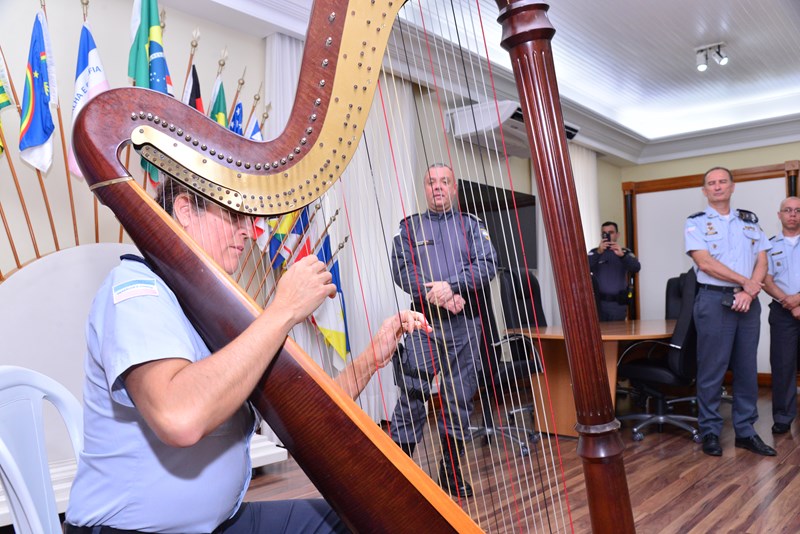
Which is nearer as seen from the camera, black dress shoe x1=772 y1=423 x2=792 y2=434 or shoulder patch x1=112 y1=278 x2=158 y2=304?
shoulder patch x1=112 y1=278 x2=158 y2=304

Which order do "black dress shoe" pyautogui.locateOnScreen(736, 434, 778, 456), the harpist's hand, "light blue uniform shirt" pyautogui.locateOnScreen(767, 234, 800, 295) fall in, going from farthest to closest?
"light blue uniform shirt" pyautogui.locateOnScreen(767, 234, 800, 295) < "black dress shoe" pyautogui.locateOnScreen(736, 434, 778, 456) < the harpist's hand

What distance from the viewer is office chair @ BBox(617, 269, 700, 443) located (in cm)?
353

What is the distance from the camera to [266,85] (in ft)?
11.8

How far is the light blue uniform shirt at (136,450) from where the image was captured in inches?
33.5

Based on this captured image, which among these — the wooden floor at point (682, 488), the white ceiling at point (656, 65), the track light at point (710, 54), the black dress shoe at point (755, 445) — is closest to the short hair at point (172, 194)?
the wooden floor at point (682, 488)

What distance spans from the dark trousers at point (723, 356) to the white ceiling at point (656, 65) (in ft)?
5.86

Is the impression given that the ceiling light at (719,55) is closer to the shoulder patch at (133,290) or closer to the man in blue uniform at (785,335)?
the man in blue uniform at (785,335)

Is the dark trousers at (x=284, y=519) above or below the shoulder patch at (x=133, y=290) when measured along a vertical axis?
below

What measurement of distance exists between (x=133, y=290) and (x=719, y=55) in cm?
537

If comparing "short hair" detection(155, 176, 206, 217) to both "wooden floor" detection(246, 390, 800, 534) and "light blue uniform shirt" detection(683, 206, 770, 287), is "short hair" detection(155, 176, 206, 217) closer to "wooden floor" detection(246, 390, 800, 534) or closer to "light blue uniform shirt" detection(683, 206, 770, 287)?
"wooden floor" detection(246, 390, 800, 534)

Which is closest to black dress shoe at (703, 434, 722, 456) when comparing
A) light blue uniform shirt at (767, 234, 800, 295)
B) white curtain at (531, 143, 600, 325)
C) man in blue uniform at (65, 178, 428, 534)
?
light blue uniform shirt at (767, 234, 800, 295)

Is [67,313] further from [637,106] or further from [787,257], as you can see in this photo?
[637,106]

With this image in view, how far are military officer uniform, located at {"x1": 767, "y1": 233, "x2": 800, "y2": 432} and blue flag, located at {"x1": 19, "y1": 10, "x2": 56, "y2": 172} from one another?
387 centimetres

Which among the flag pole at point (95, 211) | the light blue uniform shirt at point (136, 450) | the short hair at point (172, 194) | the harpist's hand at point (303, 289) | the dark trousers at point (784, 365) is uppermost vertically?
the flag pole at point (95, 211)
